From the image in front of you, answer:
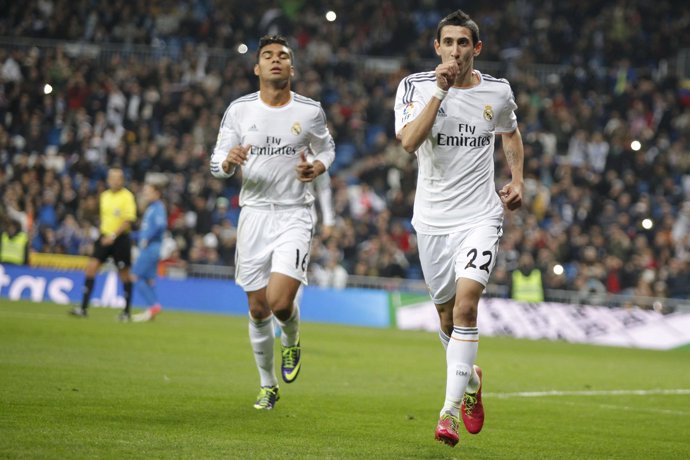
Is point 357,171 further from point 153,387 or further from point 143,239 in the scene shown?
point 153,387

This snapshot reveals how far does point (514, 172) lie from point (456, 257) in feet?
2.80

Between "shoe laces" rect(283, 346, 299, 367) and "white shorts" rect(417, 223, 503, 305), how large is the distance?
1911mm

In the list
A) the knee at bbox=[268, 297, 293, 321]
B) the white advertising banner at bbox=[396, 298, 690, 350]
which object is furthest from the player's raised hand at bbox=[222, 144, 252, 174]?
the white advertising banner at bbox=[396, 298, 690, 350]

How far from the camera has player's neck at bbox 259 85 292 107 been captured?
32.2 feet

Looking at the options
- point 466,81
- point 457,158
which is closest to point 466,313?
point 457,158

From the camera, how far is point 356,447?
24.8 feet

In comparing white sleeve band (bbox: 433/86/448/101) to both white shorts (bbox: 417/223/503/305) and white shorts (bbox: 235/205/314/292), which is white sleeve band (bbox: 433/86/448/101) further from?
white shorts (bbox: 235/205/314/292)

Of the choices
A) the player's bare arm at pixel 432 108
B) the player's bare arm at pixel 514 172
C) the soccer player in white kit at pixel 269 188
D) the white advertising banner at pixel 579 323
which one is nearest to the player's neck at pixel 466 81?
the player's bare arm at pixel 514 172

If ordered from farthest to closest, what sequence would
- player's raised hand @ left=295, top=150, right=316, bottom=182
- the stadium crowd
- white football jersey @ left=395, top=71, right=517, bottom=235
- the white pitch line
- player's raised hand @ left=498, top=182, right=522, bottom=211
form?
1. the stadium crowd
2. the white pitch line
3. player's raised hand @ left=295, top=150, right=316, bottom=182
4. white football jersey @ left=395, top=71, right=517, bottom=235
5. player's raised hand @ left=498, top=182, right=522, bottom=211

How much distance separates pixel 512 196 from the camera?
8.05 m

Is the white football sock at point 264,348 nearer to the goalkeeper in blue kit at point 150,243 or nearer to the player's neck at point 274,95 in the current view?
the player's neck at point 274,95

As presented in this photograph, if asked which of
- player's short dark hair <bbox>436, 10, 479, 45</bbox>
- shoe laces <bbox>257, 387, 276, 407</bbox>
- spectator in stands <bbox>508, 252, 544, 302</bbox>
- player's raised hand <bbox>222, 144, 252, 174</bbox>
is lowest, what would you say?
spectator in stands <bbox>508, 252, 544, 302</bbox>

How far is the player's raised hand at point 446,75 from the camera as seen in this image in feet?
24.6

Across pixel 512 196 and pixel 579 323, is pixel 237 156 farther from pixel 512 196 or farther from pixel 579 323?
Result: pixel 579 323
